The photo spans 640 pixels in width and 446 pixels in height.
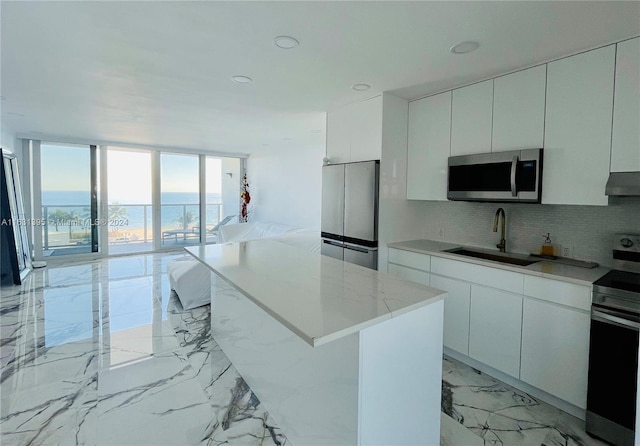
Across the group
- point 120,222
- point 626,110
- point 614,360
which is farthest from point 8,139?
point 614,360

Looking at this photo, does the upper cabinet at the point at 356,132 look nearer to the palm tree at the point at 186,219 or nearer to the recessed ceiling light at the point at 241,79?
the recessed ceiling light at the point at 241,79

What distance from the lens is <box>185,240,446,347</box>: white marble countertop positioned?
1254 millimetres

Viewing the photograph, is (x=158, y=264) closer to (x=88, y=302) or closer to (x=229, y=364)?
(x=88, y=302)

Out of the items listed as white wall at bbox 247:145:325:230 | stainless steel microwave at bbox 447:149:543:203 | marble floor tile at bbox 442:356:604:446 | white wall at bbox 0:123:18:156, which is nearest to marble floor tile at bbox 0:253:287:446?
marble floor tile at bbox 442:356:604:446

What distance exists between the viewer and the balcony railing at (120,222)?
242 inches

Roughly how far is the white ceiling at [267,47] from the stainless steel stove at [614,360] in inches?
59.3

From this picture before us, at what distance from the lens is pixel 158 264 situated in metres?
6.01

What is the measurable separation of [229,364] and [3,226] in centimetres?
436

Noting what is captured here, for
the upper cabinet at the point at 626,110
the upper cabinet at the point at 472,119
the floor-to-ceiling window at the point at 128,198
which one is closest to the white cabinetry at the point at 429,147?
the upper cabinet at the point at 472,119

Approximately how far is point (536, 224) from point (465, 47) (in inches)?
62.1

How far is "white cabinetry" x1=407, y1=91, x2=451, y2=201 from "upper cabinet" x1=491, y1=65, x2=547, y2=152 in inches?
17.6

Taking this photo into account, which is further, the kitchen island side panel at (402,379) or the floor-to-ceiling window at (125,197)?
the floor-to-ceiling window at (125,197)

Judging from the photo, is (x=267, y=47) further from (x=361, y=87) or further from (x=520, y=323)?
(x=520, y=323)

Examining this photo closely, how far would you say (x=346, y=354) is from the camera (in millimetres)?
1351
